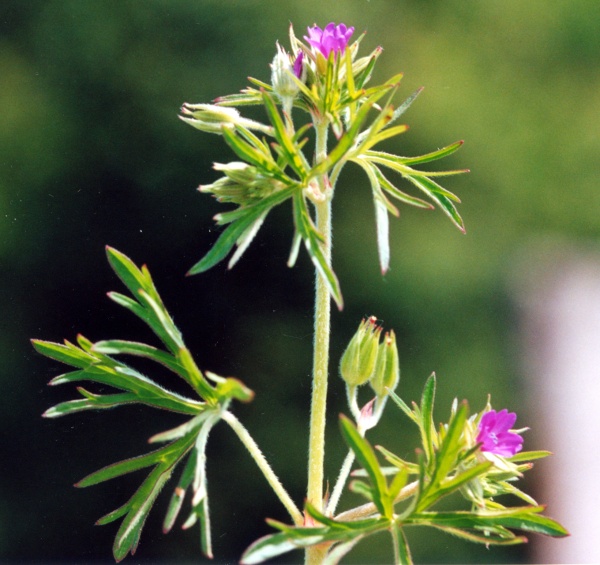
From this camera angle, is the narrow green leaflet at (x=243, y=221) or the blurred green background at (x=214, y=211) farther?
the blurred green background at (x=214, y=211)

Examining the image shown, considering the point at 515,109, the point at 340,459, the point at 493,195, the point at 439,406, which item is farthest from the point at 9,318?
the point at 515,109

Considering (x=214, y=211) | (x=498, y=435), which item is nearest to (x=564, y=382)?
(x=214, y=211)

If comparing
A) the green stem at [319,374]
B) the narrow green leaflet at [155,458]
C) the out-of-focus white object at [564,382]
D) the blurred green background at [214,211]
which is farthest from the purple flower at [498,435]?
the out-of-focus white object at [564,382]

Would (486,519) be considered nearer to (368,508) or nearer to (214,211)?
(368,508)

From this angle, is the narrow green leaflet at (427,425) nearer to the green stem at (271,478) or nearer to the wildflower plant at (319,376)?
the wildflower plant at (319,376)

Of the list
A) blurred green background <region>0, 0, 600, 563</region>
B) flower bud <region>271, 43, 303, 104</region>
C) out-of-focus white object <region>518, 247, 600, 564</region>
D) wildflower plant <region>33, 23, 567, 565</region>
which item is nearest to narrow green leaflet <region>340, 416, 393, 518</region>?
wildflower plant <region>33, 23, 567, 565</region>

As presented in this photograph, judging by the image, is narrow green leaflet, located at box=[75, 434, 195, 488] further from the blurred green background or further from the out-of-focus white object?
the out-of-focus white object
